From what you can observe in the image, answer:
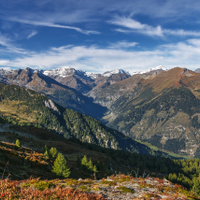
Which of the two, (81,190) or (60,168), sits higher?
(81,190)

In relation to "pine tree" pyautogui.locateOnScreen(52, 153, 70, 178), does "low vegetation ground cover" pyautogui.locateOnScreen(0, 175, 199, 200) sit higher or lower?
higher

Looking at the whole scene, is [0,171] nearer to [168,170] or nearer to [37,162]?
[37,162]

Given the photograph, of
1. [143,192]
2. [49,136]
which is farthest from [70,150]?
[143,192]

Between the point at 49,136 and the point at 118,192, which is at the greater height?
the point at 118,192

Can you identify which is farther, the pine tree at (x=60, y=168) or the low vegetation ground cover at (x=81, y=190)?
the pine tree at (x=60, y=168)

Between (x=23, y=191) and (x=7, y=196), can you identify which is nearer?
(x=7, y=196)

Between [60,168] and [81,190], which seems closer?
[81,190]

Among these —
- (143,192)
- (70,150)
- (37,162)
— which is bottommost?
(70,150)

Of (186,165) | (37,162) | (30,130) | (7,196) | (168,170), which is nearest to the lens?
(7,196)

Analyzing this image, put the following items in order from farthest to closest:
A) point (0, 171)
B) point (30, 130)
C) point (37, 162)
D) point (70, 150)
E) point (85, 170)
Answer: point (30, 130), point (70, 150), point (85, 170), point (37, 162), point (0, 171)

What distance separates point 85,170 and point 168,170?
529ft

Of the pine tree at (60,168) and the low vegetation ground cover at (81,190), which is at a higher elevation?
the low vegetation ground cover at (81,190)

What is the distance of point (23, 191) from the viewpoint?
9789 millimetres

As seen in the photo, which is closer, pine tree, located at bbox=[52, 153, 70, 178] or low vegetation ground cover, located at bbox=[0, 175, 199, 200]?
low vegetation ground cover, located at bbox=[0, 175, 199, 200]
